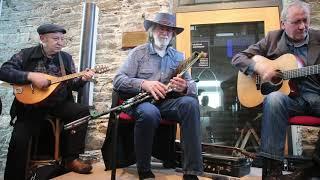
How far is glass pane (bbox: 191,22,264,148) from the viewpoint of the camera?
140 inches

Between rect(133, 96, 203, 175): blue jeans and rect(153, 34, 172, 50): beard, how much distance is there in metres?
0.61

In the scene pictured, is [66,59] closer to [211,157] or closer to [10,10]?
[211,157]

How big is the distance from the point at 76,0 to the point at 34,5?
63 centimetres

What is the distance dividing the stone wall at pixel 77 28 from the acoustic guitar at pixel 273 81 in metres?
1.77

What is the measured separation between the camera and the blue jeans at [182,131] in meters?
1.98

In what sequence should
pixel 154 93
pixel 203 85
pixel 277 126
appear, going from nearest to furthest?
pixel 277 126 < pixel 154 93 < pixel 203 85

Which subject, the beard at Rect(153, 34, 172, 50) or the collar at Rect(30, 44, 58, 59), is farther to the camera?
the collar at Rect(30, 44, 58, 59)

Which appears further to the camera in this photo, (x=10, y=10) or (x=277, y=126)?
(x=10, y=10)

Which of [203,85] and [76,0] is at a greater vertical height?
[76,0]

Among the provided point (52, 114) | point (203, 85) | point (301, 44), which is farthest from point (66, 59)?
point (301, 44)

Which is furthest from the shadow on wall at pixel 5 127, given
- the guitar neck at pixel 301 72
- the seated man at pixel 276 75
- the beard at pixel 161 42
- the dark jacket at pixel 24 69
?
the guitar neck at pixel 301 72

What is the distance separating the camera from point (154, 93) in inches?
81.8

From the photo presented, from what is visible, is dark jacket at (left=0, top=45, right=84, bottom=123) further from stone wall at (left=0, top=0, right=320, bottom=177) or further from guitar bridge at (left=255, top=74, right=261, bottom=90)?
guitar bridge at (left=255, top=74, right=261, bottom=90)

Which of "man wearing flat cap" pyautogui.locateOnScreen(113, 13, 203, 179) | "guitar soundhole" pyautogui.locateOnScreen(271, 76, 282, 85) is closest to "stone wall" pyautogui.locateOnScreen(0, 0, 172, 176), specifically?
"man wearing flat cap" pyautogui.locateOnScreen(113, 13, 203, 179)
